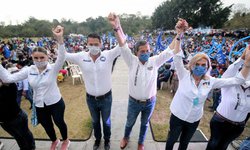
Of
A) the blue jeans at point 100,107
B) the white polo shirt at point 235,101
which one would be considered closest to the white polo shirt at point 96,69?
the blue jeans at point 100,107

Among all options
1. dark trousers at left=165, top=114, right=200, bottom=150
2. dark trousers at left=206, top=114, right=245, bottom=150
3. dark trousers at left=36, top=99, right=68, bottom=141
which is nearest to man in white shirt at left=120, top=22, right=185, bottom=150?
dark trousers at left=165, top=114, right=200, bottom=150

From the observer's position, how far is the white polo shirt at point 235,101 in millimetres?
2725

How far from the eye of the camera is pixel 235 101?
273 centimetres

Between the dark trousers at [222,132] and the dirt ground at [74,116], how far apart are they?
8.27 ft

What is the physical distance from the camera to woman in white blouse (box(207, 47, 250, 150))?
273 centimetres

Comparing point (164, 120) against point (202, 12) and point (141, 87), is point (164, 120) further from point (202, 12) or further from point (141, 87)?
point (202, 12)

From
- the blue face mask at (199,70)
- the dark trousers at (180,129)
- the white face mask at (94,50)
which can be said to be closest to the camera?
the blue face mask at (199,70)

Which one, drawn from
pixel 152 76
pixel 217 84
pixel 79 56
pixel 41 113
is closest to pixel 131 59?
pixel 152 76

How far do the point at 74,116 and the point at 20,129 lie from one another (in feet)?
7.73

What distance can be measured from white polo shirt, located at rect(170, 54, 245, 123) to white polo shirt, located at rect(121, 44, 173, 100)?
0.44 m

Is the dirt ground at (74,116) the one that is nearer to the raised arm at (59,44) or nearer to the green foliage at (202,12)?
the raised arm at (59,44)

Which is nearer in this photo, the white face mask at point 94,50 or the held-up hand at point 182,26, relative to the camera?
the held-up hand at point 182,26

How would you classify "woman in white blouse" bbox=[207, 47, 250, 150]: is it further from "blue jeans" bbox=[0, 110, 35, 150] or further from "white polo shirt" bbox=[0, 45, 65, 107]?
"blue jeans" bbox=[0, 110, 35, 150]

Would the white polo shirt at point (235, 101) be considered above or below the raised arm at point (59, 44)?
below
